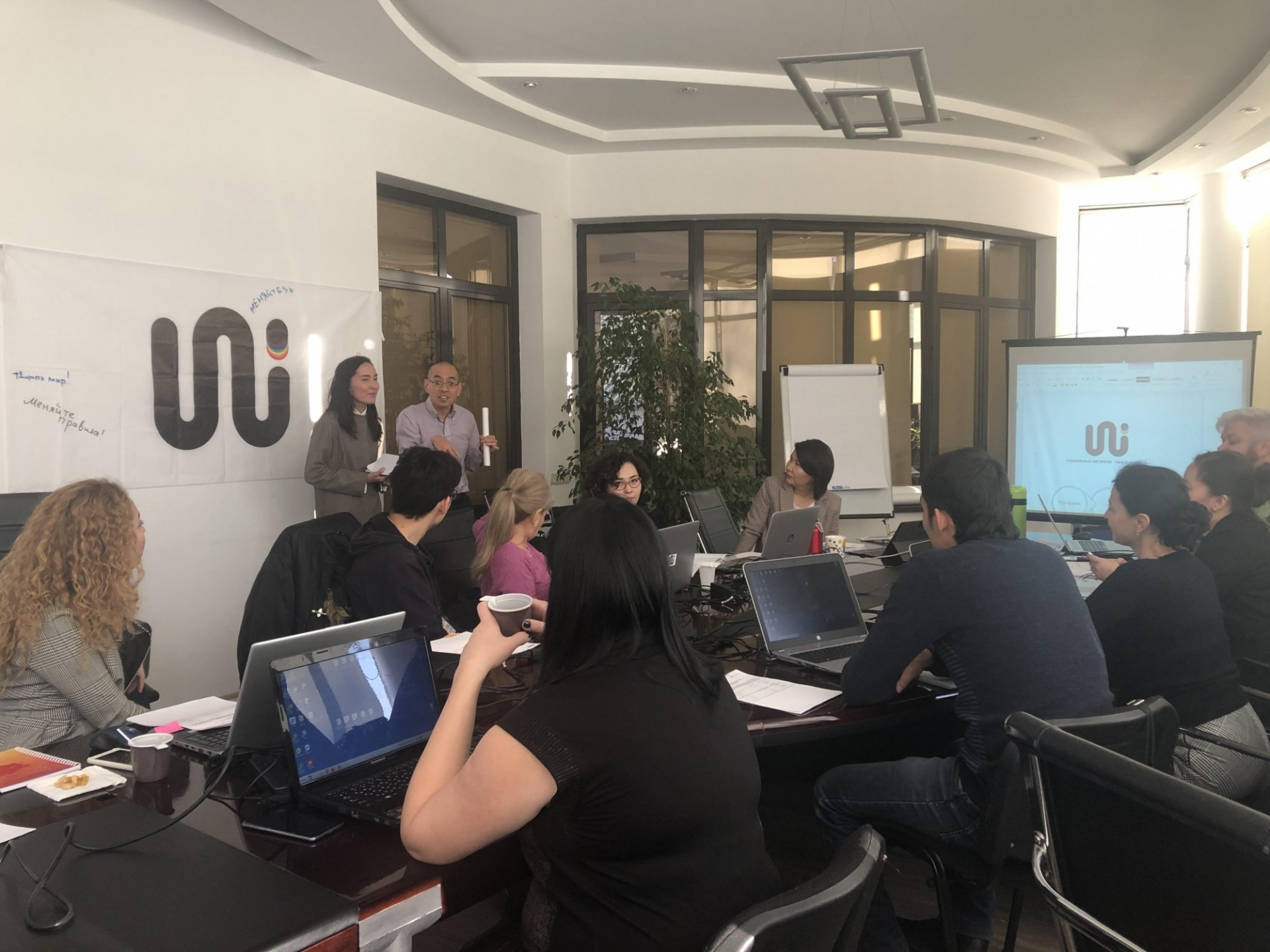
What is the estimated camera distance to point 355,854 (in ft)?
4.85

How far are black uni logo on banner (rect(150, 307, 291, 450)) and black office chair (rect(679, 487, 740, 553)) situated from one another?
84.1 inches

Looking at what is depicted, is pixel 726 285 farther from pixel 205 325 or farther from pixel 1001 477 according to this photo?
pixel 1001 477

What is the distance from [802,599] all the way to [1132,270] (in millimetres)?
7743

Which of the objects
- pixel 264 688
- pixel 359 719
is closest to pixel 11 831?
pixel 264 688

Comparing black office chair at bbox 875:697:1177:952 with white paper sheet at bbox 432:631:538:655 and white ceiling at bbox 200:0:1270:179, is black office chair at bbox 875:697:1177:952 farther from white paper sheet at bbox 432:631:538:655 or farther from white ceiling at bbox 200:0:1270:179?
white ceiling at bbox 200:0:1270:179

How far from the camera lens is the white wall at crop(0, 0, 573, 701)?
3.78 m

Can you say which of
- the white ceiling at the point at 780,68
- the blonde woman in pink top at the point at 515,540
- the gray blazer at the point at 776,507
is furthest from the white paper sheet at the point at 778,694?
the white ceiling at the point at 780,68

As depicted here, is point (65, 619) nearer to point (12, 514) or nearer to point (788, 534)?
point (12, 514)

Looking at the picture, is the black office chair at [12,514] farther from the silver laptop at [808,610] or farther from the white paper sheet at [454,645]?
the silver laptop at [808,610]

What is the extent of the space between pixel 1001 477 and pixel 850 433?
5009 mm

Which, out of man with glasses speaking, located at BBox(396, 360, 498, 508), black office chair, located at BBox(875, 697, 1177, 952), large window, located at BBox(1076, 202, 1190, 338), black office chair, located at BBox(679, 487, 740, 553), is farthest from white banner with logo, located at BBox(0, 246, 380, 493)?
large window, located at BBox(1076, 202, 1190, 338)

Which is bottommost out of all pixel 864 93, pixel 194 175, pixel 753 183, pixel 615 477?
pixel 615 477

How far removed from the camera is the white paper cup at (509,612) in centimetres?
159

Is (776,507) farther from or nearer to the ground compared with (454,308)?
nearer to the ground
